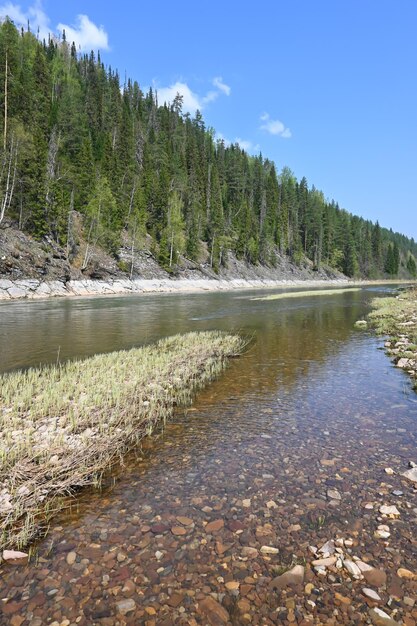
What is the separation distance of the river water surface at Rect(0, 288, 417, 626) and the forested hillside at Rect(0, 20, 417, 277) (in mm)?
48882

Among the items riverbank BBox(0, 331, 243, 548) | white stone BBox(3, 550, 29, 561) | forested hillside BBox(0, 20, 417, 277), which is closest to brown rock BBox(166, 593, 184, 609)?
white stone BBox(3, 550, 29, 561)

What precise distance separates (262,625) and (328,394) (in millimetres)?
7253

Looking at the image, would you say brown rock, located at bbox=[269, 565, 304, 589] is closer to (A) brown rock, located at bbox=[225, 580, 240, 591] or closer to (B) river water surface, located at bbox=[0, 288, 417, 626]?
(B) river water surface, located at bbox=[0, 288, 417, 626]

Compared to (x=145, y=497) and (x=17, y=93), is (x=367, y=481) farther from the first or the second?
(x=17, y=93)

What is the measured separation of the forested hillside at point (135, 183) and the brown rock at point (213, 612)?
170 ft

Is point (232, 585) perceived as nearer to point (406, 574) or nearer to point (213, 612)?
point (213, 612)

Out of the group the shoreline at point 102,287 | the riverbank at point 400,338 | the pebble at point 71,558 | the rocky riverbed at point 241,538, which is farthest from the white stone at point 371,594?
the shoreline at point 102,287

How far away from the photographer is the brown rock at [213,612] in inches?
129

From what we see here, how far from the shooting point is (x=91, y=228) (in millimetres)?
59906

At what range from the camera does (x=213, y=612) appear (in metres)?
3.35

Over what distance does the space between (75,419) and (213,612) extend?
15.6 feet

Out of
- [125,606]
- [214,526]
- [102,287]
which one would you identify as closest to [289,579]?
[214,526]

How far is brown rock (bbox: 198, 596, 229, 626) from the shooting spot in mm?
3268

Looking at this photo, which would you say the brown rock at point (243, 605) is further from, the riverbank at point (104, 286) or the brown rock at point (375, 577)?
the riverbank at point (104, 286)
